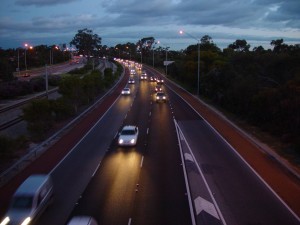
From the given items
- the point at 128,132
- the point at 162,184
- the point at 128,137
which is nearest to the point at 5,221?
the point at 162,184

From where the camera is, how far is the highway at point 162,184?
16.3 m

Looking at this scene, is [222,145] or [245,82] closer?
[222,145]

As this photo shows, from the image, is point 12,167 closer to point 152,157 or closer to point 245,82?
point 152,157

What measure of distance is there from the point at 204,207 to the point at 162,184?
129 inches

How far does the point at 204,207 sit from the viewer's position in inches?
677

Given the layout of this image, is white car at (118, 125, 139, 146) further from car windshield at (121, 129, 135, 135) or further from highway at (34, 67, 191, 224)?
highway at (34, 67, 191, 224)

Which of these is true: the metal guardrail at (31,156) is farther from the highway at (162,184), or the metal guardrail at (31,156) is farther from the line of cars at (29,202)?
the line of cars at (29,202)

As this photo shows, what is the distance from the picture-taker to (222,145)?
28.9 meters

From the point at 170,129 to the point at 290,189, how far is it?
16.1 metres

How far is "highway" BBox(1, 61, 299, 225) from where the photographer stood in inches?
641

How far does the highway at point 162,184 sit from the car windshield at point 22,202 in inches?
34.4

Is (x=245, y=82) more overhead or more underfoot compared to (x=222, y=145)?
more overhead

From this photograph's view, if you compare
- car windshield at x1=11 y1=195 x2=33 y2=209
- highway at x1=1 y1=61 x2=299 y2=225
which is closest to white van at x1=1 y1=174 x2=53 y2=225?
car windshield at x1=11 y1=195 x2=33 y2=209

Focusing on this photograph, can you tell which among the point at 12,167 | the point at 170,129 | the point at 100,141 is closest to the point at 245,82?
the point at 170,129
